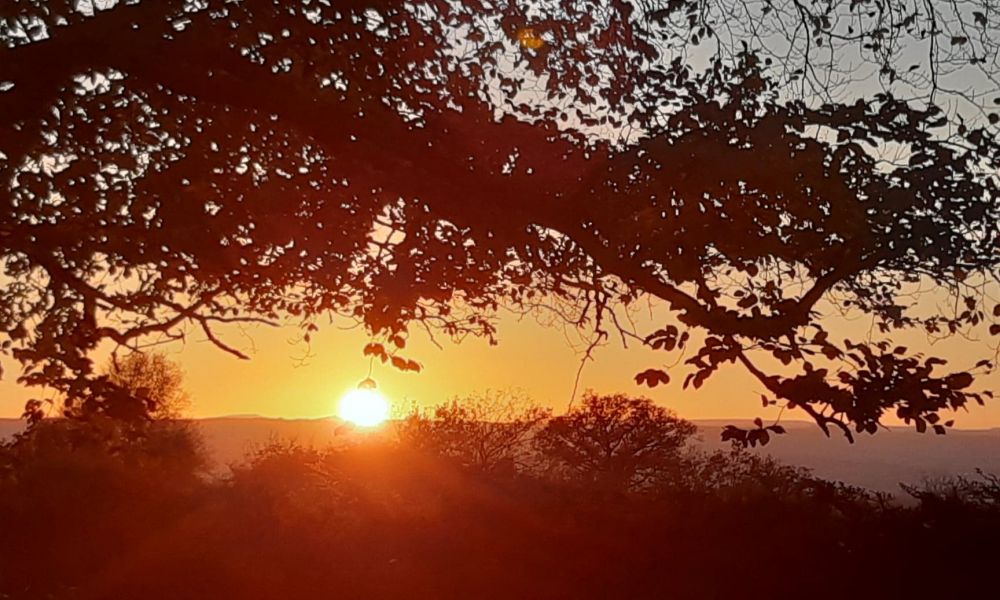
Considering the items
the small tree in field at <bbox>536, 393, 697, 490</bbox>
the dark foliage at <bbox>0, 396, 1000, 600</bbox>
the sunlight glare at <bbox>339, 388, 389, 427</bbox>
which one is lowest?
the dark foliage at <bbox>0, 396, 1000, 600</bbox>

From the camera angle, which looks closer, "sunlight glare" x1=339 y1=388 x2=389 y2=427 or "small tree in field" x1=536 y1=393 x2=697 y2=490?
"sunlight glare" x1=339 y1=388 x2=389 y2=427

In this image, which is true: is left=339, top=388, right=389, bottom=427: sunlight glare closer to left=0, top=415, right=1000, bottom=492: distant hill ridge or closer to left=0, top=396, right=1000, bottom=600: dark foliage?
left=0, top=396, right=1000, bottom=600: dark foliage

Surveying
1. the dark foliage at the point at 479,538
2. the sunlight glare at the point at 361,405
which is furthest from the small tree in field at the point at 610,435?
the sunlight glare at the point at 361,405

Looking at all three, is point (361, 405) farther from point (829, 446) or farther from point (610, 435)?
point (829, 446)

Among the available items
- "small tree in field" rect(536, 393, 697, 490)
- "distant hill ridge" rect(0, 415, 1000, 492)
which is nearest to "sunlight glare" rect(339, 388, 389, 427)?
"distant hill ridge" rect(0, 415, 1000, 492)

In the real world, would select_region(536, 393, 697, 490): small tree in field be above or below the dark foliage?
above

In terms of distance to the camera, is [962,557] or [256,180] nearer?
[256,180]

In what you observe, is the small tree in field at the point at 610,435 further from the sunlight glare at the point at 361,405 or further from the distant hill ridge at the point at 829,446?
the sunlight glare at the point at 361,405

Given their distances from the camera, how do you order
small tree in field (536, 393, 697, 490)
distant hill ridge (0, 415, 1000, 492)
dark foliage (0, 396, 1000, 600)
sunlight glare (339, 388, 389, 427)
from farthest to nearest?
small tree in field (536, 393, 697, 490) < distant hill ridge (0, 415, 1000, 492) < dark foliage (0, 396, 1000, 600) < sunlight glare (339, 388, 389, 427)

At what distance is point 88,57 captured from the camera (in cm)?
618

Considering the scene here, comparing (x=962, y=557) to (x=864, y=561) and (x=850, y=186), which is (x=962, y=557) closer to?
(x=864, y=561)

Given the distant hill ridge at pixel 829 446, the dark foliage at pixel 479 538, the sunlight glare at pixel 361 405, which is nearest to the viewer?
the sunlight glare at pixel 361 405

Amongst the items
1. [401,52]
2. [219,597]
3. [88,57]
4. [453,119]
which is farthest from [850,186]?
[219,597]

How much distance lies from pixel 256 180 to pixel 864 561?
11976 millimetres
